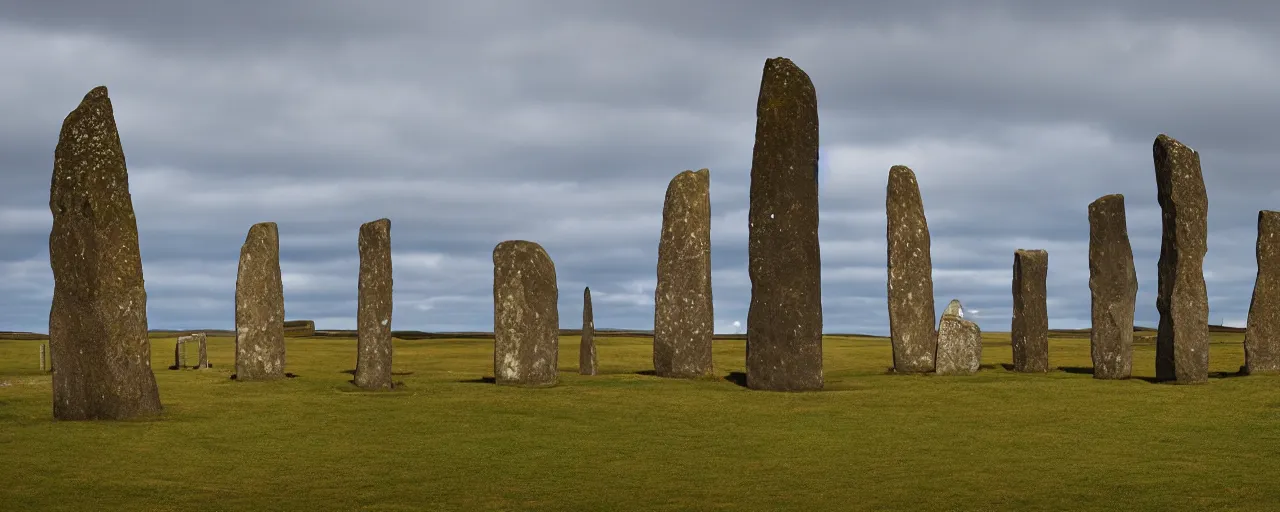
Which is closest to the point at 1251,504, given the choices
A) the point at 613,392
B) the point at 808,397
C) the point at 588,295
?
the point at 808,397

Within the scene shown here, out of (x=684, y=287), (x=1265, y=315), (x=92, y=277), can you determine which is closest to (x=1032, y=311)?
(x=1265, y=315)

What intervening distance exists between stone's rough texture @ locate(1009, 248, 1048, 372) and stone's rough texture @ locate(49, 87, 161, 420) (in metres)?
19.5

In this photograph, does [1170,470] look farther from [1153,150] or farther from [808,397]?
[1153,150]

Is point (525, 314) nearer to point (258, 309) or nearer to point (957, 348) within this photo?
point (258, 309)

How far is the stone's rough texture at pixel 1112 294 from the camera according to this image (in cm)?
2666

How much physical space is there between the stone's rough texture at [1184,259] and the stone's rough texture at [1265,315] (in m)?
→ 3.34

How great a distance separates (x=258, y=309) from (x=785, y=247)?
A: 1201 centimetres

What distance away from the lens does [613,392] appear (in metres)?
22.9

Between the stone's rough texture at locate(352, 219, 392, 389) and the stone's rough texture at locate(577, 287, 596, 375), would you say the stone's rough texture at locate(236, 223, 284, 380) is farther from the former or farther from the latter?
Answer: the stone's rough texture at locate(577, 287, 596, 375)

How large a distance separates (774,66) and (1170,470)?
12.3m

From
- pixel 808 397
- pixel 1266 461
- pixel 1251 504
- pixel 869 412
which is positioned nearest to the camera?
pixel 1251 504

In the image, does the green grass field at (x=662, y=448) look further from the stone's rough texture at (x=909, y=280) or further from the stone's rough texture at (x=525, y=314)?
the stone's rough texture at (x=909, y=280)

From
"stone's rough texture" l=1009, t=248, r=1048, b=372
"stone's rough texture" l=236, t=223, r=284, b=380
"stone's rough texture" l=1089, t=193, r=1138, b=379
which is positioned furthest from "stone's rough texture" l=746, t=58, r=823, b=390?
"stone's rough texture" l=236, t=223, r=284, b=380

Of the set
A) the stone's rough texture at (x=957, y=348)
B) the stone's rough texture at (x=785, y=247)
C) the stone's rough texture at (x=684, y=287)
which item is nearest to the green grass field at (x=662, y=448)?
the stone's rough texture at (x=785, y=247)
